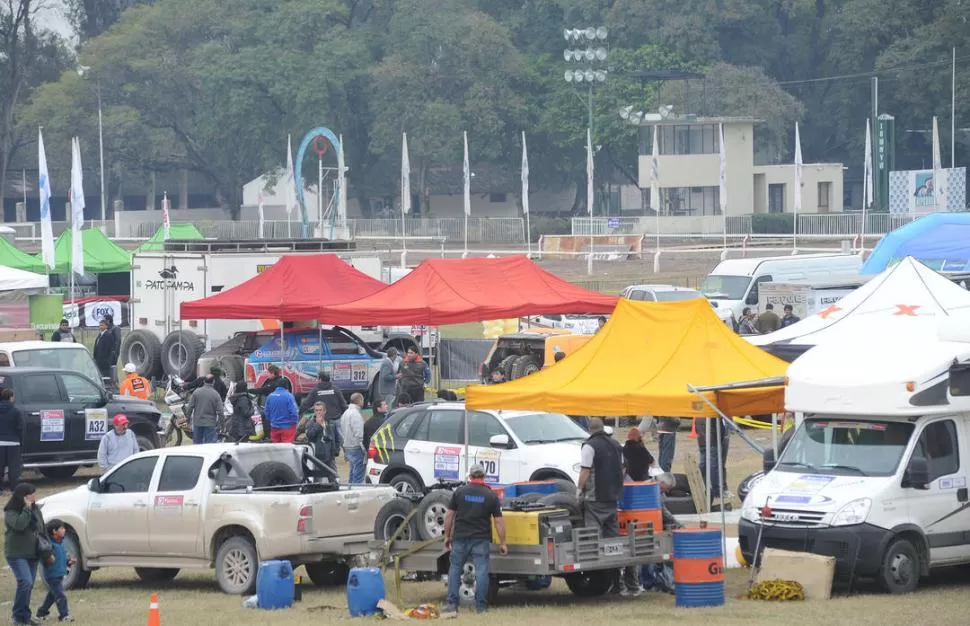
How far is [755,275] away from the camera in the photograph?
139 feet

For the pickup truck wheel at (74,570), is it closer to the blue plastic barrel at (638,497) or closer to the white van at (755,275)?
the blue plastic barrel at (638,497)

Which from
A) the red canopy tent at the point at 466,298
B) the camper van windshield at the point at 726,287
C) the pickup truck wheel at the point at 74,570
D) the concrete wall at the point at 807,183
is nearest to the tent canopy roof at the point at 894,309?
the pickup truck wheel at the point at 74,570

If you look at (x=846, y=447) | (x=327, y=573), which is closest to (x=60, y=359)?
(x=327, y=573)

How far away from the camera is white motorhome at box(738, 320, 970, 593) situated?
14930 mm

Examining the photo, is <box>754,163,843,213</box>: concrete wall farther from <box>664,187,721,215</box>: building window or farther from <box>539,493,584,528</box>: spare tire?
<box>539,493,584,528</box>: spare tire

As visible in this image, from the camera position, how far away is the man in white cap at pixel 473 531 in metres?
14.2

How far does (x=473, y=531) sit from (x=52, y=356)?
14.7 m

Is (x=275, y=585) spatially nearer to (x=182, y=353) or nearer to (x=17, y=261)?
(x=182, y=353)

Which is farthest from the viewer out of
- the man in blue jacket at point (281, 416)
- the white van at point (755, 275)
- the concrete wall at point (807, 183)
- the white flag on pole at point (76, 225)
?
the concrete wall at point (807, 183)

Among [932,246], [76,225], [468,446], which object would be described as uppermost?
[76,225]

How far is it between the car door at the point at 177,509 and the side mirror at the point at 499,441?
3843 millimetres

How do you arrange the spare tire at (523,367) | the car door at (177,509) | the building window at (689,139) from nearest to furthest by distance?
the car door at (177,509) → the spare tire at (523,367) → the building window at (689,139)

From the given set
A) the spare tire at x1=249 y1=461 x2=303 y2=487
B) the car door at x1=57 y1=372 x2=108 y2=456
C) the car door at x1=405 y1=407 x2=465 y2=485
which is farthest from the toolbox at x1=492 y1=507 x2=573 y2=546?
the car door at x1=57 y1=372 x2=108 y2=456

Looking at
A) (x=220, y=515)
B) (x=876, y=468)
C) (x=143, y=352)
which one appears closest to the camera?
(x=876, y=468)
